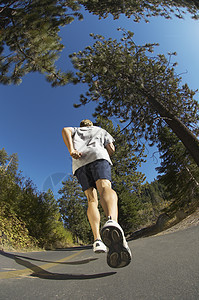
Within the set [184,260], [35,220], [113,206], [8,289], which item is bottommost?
[184,260]

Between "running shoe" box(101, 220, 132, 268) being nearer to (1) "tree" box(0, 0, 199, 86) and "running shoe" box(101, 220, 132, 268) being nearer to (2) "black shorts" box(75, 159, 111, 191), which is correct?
(2) "black shorts" box(75, 159, 111, 191)

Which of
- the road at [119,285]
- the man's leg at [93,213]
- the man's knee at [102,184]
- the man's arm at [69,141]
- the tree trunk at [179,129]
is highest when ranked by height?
the tree trunk at [179,129]

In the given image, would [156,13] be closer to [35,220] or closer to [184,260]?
[184,260]

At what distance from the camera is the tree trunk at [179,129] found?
5754 mm

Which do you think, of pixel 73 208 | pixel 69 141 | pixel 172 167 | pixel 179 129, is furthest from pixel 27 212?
pixel 73 208

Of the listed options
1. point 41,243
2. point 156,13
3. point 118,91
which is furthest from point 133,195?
point 156,13

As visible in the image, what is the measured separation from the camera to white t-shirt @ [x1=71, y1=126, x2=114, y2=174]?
5.82ft

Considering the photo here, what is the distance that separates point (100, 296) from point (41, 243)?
791 cm

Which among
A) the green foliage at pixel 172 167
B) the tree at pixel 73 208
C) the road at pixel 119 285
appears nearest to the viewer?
the road at pixel 119 285

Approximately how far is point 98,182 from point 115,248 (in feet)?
2.04

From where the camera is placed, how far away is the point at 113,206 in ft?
4.95

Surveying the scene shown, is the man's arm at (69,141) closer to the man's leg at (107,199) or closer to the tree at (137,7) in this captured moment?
the man's leg at (107,199)

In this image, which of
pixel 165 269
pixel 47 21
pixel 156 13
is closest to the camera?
pixel 165 269

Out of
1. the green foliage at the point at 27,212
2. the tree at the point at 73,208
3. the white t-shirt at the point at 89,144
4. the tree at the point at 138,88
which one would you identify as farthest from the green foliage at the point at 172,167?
the tree at the point at 73,208
